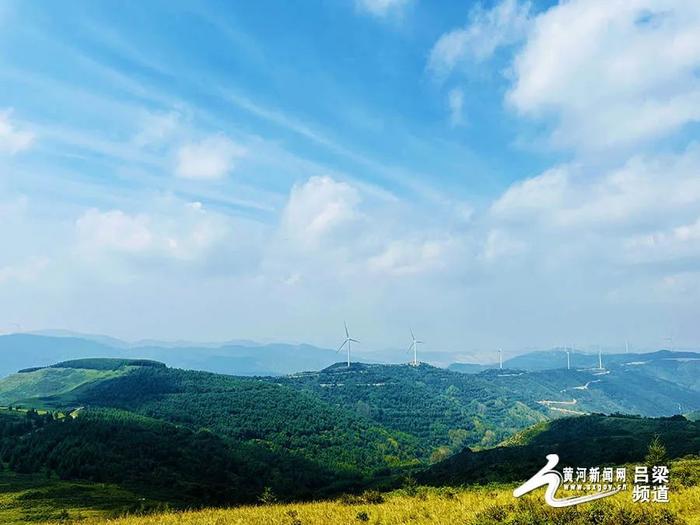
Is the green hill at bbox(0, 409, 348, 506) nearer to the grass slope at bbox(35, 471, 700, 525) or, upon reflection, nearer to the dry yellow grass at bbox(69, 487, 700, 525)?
the dry yellow grass at bbox(69, 487, 700, 525)

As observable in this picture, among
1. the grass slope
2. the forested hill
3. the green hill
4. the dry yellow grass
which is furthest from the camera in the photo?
the green hill

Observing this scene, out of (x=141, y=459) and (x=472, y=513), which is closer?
(x=472, y=513)

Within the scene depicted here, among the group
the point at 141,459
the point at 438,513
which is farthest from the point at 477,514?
the point at 141,459

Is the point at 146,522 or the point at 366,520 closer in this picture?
the point at 366,520

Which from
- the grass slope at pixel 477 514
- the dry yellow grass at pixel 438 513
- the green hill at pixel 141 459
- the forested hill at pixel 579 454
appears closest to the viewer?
the grass slope at pixel 477 514

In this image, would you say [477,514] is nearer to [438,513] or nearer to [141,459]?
[438,513]

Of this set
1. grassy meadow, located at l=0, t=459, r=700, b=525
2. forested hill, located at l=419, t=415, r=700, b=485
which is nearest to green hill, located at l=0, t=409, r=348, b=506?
forested hill, located at l=419, t=415, r=700, b=485

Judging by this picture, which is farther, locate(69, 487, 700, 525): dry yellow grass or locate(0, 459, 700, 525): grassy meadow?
locate(69, 487, 700, 525): dry yellow grass

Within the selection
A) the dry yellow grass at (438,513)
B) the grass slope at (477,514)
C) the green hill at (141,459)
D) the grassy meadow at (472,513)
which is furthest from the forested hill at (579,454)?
the grass slope at (477,514)

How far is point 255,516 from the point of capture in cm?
2580

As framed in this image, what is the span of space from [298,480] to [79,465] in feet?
279

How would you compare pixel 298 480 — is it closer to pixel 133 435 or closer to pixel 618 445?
pixel 133 435

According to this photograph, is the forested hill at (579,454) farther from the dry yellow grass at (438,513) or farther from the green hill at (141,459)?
the dry yellow grass at (438,513)

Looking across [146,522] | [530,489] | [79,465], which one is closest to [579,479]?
[530,489]
